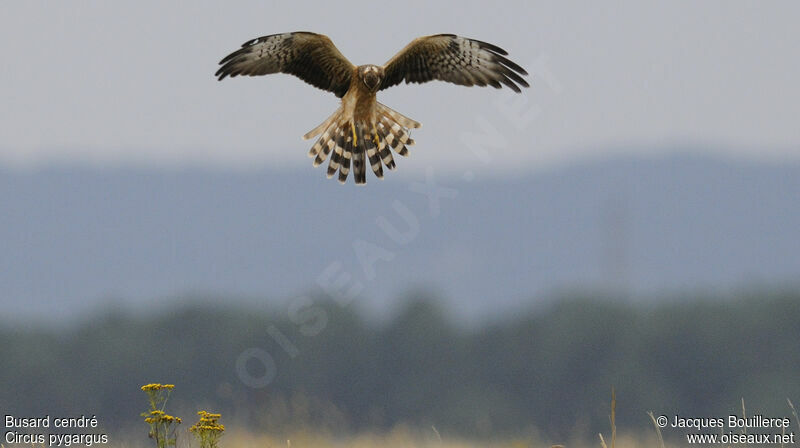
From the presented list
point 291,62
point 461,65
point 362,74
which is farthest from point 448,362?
point 362,74

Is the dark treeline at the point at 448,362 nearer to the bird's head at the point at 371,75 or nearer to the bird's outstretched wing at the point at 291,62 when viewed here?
the bird's outstretched wing at the point at 291,62

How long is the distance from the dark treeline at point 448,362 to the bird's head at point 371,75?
38.3 m

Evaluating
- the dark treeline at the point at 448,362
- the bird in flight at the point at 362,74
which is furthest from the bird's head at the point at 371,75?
the dark treeline at the point at 448,362

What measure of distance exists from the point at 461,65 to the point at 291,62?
132 cm

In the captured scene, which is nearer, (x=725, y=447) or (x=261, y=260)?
(x=725, y=447)

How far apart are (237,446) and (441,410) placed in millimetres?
41838

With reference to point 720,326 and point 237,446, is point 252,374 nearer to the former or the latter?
point 237,446

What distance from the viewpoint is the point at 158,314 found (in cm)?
5888

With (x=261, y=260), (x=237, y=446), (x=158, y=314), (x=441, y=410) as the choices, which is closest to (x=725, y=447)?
(x=237, y=446)

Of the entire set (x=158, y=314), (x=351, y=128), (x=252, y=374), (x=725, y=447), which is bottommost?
(x=725, y=447)

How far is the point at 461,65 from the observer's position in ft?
27.0

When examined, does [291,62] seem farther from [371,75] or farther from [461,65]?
[461,65]

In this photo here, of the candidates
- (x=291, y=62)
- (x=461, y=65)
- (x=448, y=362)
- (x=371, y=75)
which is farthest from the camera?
(x=448, y=362)

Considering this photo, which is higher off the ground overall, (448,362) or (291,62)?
(448,362)
